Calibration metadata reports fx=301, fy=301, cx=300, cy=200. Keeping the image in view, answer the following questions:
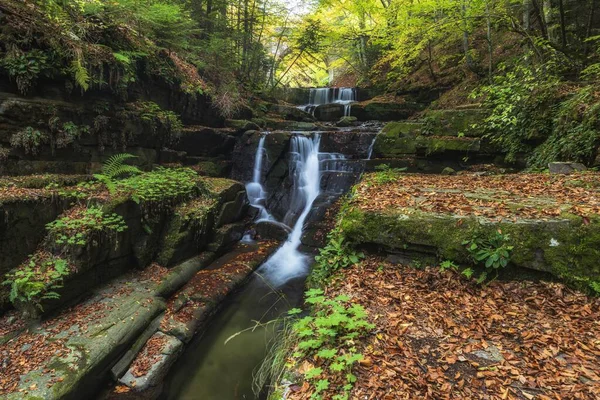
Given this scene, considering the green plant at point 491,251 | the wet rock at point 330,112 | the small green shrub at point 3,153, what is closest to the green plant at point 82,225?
the small green shrub at point 3,153

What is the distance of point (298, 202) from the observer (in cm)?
1009

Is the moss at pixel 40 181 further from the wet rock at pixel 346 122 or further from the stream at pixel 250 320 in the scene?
the wet rock at pixel 346 122

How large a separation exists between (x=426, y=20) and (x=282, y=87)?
11212mm

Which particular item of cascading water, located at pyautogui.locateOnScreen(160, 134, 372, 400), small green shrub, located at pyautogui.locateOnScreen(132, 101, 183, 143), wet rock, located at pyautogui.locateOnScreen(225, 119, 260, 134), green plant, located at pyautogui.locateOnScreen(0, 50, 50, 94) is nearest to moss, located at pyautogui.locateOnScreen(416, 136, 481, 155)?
cascading water, located at pyautogui.locateOnScreen(160, 134, 372, 400)

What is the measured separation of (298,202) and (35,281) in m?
6.97

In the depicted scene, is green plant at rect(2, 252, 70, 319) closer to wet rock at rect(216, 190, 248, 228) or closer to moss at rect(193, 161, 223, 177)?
wet rock at rect(216, 190, 248, 228)

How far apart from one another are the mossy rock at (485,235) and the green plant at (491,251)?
0.18 feet

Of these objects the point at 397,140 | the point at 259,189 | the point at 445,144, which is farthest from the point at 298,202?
the point at 445,144

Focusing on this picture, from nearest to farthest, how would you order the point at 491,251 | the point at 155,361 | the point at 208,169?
the point at 491,251 → the point at 155,361 → the point at 208,169

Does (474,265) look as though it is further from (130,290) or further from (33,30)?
(33,30)

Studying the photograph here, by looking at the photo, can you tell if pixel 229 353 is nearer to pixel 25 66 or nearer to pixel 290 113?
pixel 25 66

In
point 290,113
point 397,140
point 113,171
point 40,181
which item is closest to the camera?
point 40,181

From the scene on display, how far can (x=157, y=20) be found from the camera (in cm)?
912

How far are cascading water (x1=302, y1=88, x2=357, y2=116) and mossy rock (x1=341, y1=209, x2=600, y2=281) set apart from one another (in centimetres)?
1480
